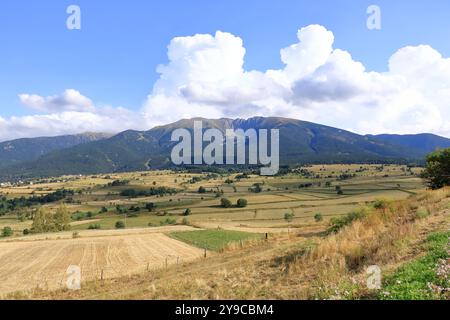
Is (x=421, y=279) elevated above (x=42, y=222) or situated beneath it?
elevated above

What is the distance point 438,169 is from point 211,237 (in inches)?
1604

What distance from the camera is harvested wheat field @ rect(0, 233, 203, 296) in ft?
128

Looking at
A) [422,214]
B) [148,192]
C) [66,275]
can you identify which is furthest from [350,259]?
[148,192]

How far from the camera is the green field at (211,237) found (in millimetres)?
65875

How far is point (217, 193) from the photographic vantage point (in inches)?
6526

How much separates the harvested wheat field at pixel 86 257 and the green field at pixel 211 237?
2.56m

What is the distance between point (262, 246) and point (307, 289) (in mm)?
16389

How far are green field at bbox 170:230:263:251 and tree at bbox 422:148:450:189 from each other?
Result: 2828cm

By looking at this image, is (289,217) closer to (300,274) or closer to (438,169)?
(438,169)

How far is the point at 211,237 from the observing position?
240ft

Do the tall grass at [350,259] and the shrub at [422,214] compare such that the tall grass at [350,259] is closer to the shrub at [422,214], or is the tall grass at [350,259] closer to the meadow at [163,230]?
the shrub at [422,214]

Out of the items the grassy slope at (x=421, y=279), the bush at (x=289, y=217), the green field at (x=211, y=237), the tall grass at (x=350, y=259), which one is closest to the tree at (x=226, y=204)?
the bush at (x=289, y=217)
